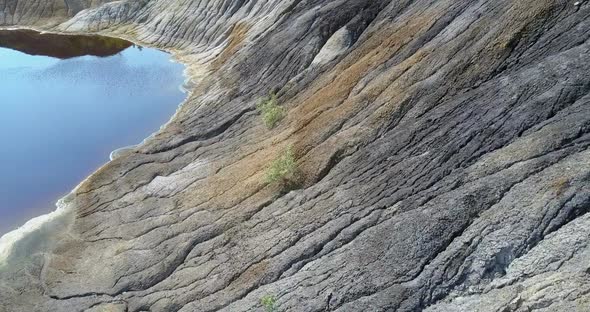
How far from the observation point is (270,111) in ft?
71.7

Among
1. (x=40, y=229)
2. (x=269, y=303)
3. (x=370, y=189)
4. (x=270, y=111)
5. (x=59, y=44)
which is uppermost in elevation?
(x=59, y=44)

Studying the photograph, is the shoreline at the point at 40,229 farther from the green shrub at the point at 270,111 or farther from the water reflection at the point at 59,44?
the water reflection at the point at 59,44

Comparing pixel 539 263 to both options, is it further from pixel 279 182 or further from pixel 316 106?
pixel 316 106

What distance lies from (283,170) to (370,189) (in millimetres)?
2865

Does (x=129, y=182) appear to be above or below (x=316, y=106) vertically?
above

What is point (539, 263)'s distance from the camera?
1198 centimetres

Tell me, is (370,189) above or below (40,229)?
below

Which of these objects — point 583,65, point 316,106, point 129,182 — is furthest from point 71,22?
point 583,65

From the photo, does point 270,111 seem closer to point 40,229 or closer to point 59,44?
point 40,229

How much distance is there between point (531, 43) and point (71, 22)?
117 feet

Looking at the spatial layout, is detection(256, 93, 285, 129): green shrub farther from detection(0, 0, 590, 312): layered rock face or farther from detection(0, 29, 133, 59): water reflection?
detection(0, 29, 133, 59): water reflection

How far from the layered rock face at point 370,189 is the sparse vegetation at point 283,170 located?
0.23 meters

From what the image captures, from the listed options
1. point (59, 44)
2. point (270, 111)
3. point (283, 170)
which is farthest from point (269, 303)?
point (59, 44)

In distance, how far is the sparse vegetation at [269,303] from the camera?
1452 cm
